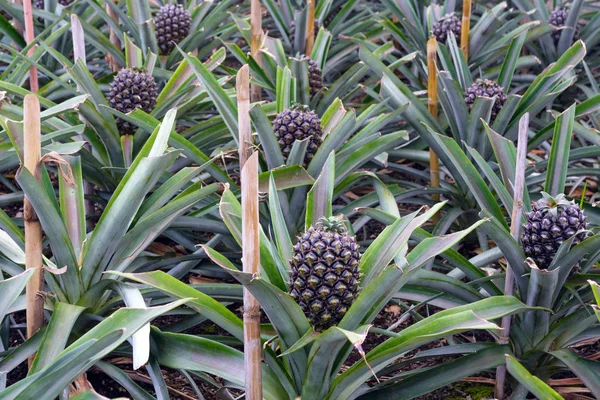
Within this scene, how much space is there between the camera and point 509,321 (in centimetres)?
Result: 117

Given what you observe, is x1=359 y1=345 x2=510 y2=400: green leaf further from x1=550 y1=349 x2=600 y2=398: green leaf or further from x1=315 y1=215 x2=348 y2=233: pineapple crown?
x1=315 y1=215 x2=348 y2=233: pineapple crown

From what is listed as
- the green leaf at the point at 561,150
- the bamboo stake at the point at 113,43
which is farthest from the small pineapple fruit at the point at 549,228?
the bamboo stake at the point at 113,43

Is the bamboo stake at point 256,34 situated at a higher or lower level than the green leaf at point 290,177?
higher

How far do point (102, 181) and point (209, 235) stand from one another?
33 centimetres

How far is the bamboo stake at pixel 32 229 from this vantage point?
963 millimetres

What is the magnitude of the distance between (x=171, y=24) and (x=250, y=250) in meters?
1.25

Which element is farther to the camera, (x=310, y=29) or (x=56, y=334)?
(x=310, y=29)

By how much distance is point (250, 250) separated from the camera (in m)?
0.91

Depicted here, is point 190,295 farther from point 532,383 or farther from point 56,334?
point 532,383

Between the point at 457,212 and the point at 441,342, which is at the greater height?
the point at 457,212

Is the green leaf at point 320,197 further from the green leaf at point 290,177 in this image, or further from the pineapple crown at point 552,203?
the pineapple crown at point 552,203

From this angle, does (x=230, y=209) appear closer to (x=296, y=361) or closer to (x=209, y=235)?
(x=296, y=361)

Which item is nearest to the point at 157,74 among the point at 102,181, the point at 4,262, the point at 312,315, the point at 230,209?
the point at 102,181

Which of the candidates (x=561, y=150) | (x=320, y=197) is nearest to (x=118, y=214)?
(x=320, y=197)
